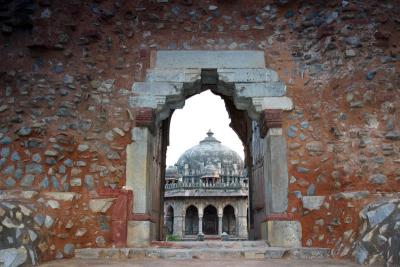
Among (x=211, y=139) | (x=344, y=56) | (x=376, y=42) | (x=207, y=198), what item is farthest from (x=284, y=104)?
(x=211, y=139)

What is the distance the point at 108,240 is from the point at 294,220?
245 centimetres

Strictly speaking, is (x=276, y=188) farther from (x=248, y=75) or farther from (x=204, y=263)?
(x=204, y=263)

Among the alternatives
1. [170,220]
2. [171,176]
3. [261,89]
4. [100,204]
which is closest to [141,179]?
[100,204]

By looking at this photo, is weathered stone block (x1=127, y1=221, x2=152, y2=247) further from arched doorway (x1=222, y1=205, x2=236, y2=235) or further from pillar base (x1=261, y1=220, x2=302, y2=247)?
arched doorway (x1=222, y1=205, x2=236, y2=235)

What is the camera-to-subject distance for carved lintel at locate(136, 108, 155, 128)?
602 cm

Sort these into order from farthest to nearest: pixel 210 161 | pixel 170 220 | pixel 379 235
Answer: pixel 210 161, pixel 170 220, pixel 379 235

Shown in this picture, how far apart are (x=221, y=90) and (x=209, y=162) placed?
28460 millimetres

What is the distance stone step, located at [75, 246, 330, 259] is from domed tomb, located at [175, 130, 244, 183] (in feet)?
92.0

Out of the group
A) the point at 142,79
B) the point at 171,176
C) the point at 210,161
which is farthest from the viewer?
the point at 210,161

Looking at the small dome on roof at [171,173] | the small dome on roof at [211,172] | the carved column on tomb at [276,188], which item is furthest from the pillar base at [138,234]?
the small dome on roof at [171,173]

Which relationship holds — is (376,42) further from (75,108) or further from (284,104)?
(75,108)

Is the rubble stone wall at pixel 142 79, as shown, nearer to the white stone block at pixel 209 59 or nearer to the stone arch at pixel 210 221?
the white stone block at pixel 209 59

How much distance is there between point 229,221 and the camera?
113ft

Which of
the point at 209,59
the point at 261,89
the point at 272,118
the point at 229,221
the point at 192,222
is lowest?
the point at 192,222
